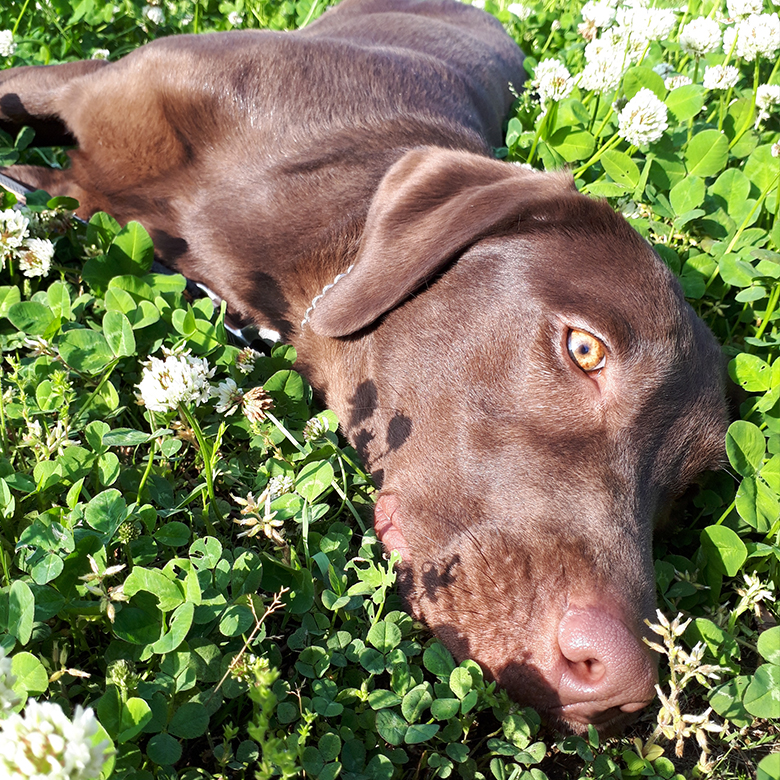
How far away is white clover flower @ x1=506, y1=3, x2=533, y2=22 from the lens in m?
6.75

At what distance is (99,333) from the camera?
105 inches

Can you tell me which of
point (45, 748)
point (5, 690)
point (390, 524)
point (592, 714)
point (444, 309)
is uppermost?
point (45, 748)

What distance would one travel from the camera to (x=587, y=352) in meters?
2.53

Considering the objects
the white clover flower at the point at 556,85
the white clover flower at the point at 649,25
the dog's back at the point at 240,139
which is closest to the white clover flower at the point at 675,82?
the white clover flower at the point at 649,25

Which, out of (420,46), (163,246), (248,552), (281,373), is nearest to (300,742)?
(248,552)

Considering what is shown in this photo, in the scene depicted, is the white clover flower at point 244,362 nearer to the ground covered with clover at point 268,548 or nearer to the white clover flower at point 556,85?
the ground covered with clover at point 268,548

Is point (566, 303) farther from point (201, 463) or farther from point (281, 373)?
point (201, 463)

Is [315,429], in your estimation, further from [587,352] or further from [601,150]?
[601,150]

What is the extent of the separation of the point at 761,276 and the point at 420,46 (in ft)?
9.39

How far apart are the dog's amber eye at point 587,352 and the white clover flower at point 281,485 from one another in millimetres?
952

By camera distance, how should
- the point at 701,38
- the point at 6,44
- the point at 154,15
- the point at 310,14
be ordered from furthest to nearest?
the point at 310,14
the point at 154,15
the point at 6,44
the point at 701,38

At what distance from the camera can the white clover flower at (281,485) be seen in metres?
2.29

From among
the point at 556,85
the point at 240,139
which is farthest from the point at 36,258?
the point at 556,85

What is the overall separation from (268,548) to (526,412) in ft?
2.82
